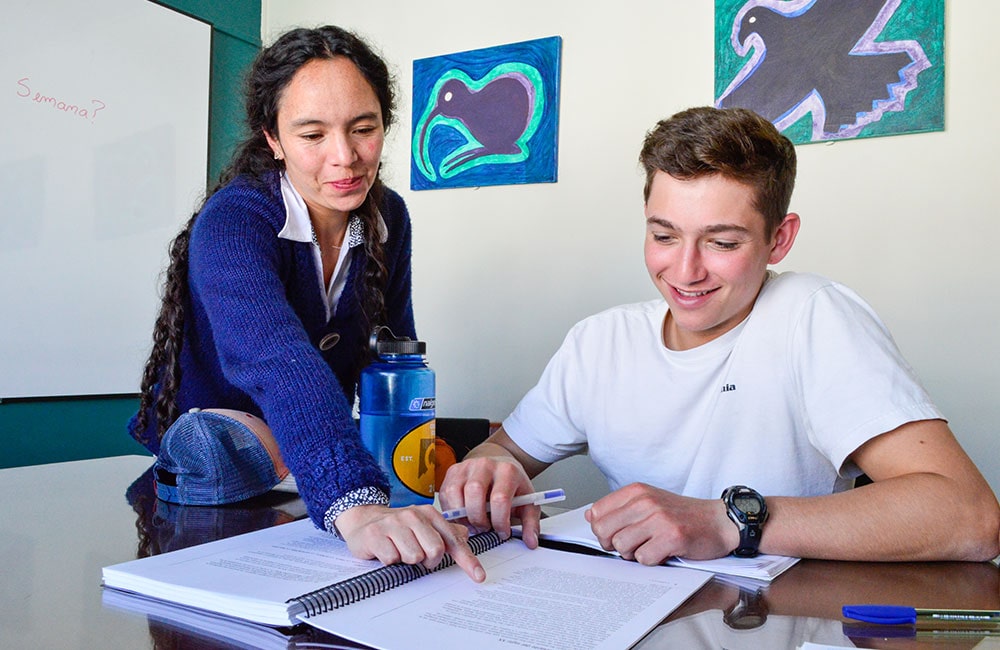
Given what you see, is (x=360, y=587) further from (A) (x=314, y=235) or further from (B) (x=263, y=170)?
(B) (x=263, y=170)

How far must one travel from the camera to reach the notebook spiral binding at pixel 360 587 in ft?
2.01

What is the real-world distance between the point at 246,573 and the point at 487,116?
208 centimetres

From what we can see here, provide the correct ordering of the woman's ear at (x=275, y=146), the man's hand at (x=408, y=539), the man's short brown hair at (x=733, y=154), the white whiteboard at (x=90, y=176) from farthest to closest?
the white whiteboard at (x=90, y=176), the woman's ear at (x=275, y=146), the man's short brown hair at (x=733, y=154), the man's hand at (x=408, y=539)

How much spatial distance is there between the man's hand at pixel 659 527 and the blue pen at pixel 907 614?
181 mm

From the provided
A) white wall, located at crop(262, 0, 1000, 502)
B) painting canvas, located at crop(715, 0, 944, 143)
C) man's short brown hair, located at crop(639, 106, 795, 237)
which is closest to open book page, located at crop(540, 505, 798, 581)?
man's short brown hair, located at crop(639, 106, 795, 237)

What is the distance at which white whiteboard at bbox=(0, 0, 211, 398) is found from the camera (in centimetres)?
219

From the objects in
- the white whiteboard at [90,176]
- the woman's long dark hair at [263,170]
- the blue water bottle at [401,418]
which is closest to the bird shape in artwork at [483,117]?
the white whiteboard at [90,176]

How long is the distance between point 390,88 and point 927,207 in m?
1.35

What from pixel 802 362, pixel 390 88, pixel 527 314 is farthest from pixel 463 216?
pixel 802 362

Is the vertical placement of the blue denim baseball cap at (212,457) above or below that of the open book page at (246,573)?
above

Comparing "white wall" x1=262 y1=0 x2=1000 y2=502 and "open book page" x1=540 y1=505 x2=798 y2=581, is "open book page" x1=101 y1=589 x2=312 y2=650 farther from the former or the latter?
"white wall" x1=262 y1=0 x2=1000 y2=502

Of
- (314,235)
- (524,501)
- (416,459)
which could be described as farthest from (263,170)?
(524,501)

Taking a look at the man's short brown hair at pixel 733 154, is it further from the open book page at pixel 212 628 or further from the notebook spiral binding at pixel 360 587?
the open book page at pixel 212 628

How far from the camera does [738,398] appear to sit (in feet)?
3.90
